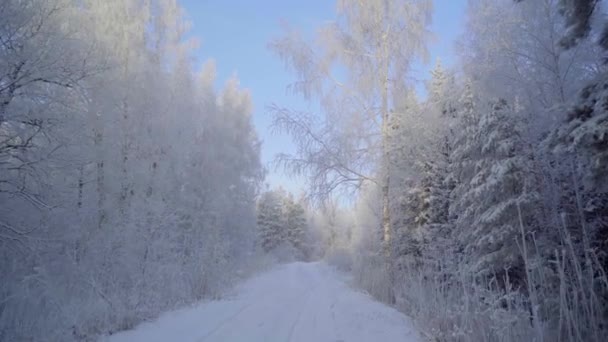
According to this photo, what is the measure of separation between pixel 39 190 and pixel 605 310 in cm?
728

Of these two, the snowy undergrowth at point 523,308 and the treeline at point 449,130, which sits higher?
the treeline at point 449,130

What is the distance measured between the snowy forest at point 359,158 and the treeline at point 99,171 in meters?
0.04

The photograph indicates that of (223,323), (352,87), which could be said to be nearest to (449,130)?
(352,87)

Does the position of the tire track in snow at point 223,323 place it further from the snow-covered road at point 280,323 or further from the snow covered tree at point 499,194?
the snow covered tree at point 499,194

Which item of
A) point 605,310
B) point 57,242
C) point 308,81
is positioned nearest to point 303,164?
point 308,81

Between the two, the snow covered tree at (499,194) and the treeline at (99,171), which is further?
the snow covered tree at (499,194)

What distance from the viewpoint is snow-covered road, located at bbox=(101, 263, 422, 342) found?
399cm

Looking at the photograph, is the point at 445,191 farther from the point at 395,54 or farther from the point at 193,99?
the point at 193,99

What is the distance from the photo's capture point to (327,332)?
4281 mm

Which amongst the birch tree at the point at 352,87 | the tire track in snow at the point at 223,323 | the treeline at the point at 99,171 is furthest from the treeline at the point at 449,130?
the treeline at the point at 99,171

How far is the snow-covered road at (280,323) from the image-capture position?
3.99 m

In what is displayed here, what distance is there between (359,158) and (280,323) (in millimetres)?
4379

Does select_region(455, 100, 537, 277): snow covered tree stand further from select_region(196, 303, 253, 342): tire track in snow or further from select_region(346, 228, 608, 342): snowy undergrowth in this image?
select_region(196, 303, 253, 342): tire track in snow

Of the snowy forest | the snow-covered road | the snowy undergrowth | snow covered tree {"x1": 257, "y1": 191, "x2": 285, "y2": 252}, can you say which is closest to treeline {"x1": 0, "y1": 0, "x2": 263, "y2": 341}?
the snowy forest
